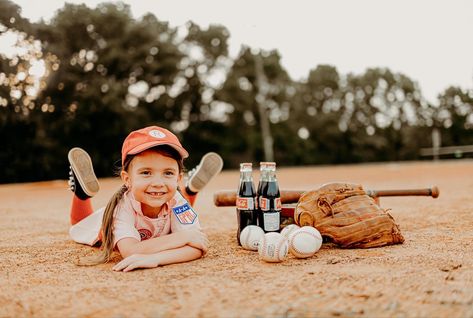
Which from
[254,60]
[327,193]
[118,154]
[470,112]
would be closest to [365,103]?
[254,60]

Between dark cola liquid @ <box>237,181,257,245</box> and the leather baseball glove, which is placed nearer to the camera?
the leather baseball glove

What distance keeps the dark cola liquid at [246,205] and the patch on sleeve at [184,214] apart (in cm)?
40

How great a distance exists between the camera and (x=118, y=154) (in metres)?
21.7

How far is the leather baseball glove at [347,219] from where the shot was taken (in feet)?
10.5

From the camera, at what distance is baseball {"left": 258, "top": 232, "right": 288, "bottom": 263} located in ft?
9.11

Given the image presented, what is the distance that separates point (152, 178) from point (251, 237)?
81cm

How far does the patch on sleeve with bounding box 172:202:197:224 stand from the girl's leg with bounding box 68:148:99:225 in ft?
3.44

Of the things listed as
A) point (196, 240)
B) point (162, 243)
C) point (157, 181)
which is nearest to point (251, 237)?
point (196, 240)

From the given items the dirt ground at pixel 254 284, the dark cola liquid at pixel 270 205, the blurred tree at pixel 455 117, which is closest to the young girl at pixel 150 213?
the dirt ground at pixel 254 284

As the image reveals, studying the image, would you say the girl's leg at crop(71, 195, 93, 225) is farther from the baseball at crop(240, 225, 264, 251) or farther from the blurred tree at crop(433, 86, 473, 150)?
the blurred tree at crop(433, 86, 473, 150)

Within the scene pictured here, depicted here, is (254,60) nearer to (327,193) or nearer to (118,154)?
(118,154)

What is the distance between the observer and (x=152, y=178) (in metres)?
2.90

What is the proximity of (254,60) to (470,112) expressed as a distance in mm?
13953

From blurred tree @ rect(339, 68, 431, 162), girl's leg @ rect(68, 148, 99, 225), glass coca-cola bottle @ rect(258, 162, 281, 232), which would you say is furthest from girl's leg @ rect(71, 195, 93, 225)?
blurred tree @ rect(339, 68, 431, 162)
